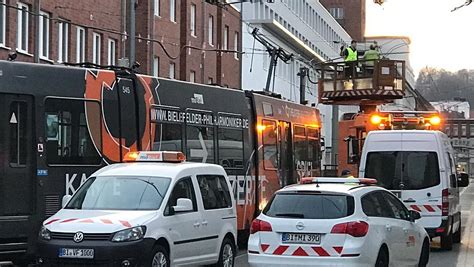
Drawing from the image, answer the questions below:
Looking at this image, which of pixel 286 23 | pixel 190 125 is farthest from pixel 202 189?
pixel 286 23

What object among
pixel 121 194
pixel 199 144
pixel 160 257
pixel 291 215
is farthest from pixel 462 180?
pixel 160 257

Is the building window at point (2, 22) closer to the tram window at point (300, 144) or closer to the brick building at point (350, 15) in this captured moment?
the tram window at point (300, 144)

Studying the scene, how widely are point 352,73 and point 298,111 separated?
150 inches

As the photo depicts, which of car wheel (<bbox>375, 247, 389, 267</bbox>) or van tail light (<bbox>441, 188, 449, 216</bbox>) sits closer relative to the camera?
car wheel (<bbox>375, 247, 389, 267</bbox>)

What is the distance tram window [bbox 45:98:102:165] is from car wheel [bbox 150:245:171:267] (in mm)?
3094

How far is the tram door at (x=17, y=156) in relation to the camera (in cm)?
1377

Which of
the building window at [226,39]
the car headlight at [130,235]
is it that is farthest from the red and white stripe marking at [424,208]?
the building window at [226,39]

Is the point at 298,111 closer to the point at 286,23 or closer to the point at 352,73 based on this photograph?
the point at 352,73

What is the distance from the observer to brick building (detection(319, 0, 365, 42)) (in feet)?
386

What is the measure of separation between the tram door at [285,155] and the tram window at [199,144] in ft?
13.8

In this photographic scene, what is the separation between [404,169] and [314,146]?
24.2 ft

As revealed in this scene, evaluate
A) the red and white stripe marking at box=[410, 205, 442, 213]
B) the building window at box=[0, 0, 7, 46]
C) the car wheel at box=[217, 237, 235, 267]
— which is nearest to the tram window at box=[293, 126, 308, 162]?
the red and white stripe marking at box=[410, 205, 442, 213]

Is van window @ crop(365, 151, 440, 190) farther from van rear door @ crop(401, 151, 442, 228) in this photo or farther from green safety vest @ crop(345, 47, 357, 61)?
green safety vest @ crop(345, 47, 357, 61)

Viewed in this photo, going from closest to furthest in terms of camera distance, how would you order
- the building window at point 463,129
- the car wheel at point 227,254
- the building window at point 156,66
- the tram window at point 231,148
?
the car wheel at point 227,254 < the tram window at point 231,148 < the building window at point 156,66 < the building window at point 463,129
